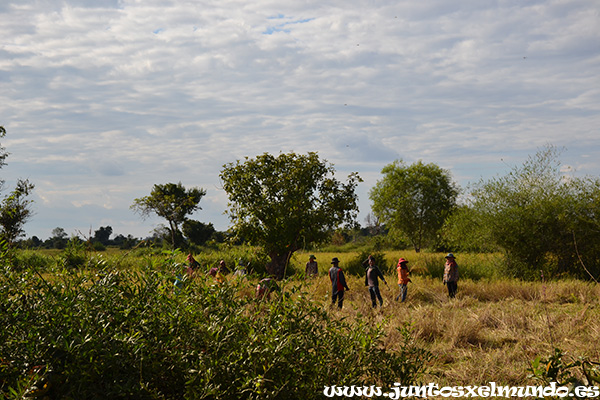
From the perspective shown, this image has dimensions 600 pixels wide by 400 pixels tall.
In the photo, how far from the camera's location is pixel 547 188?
21703 millimetres

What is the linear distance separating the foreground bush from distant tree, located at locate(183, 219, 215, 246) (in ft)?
163

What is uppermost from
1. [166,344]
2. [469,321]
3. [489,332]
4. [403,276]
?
[166,344]

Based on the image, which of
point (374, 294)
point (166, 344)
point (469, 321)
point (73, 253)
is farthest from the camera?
point (374, 294)

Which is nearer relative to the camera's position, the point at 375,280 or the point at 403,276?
the point at 375,280

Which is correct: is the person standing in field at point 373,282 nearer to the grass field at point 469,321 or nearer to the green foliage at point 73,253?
the grass field at point 469,321

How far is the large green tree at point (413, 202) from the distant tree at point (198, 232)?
73.0 feet

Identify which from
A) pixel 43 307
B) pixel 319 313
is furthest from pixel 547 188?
pixel 43 307

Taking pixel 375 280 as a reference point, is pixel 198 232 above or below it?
above

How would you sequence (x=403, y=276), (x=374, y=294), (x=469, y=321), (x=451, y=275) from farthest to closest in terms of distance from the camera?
(x=451, y=275)
(x=403, y=276)
(x=374, y=294)
(x=469, y=321)

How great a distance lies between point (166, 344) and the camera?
11.4 feet

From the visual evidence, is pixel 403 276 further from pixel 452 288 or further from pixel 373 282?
pixel 452 288

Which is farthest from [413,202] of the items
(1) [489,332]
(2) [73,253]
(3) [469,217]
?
(2) [73,253]

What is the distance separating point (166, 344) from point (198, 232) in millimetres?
52648

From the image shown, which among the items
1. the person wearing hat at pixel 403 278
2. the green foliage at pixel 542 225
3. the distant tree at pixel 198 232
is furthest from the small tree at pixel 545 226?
the distant tree at pixel 198 232
